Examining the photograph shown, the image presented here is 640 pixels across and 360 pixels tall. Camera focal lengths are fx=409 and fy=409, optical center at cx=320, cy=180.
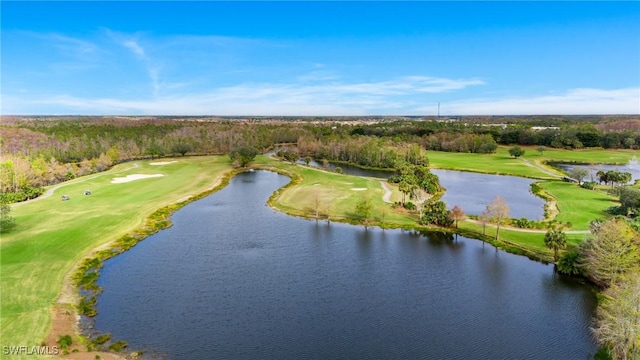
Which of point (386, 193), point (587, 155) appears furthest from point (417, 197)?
point (587, 155)

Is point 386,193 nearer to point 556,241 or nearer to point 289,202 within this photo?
point 289,202

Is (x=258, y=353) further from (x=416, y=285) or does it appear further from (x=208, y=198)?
(x=208, y=198)

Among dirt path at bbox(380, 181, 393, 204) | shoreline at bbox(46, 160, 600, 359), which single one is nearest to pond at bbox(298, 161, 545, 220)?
dirt path at bbox(380, 181, 393, 204)

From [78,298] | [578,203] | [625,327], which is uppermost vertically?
[578,203]

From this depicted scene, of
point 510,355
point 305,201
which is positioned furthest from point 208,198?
point 510,355

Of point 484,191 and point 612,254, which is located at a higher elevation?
point 612,254

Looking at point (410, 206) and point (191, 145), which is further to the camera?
point (191, 145)

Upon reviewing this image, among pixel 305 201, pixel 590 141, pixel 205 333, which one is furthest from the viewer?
pixel 590 141

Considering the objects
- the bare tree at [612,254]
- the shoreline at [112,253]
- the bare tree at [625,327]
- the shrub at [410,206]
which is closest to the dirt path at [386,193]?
the shrub at [410,206]
